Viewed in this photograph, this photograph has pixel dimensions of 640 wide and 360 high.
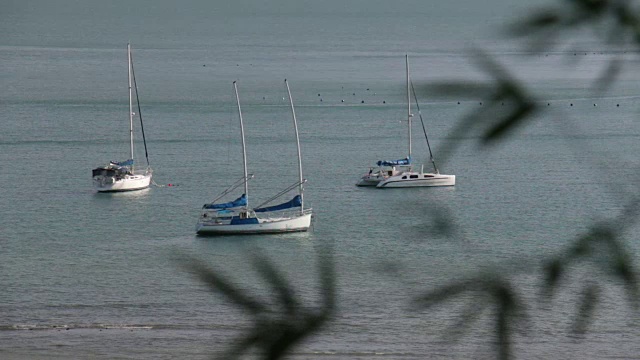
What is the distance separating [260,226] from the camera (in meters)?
29.7

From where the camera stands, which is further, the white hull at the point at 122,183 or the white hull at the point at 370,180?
the white hull at the point at 370,180

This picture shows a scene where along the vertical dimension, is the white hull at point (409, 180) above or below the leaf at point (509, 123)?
below

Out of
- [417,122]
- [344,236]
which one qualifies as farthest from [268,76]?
[344,236]

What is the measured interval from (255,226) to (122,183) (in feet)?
25.9

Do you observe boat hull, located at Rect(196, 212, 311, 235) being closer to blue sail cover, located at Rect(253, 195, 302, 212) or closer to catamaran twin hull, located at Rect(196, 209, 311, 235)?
catamaran twin hull, located at Rect(196, 209, 311, 235)

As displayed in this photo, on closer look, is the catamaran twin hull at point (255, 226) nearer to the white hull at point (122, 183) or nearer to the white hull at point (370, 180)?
the white hull at point (370, 180)

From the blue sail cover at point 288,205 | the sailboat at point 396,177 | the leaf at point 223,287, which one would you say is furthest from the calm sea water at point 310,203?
the blue sail cover at point 288,205

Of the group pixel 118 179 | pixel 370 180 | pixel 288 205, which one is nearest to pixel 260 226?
pixel 288 205

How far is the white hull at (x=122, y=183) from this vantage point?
35906mm

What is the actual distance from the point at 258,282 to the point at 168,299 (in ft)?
68.8

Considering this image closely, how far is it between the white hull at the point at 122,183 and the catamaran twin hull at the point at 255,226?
22.7ft

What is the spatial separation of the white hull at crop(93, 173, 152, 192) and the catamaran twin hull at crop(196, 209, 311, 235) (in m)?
6.93

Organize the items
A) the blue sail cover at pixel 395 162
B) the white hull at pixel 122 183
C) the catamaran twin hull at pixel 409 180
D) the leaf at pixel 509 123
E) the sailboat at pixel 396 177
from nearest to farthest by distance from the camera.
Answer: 1. the leaf at pixel 509 123
2. the catamaran twin hull at pixel 409 180
3. the sailboat at pixel 396 177
4. the white hull at pixel 122 183
5. the blue sail cover at pixel 395 162

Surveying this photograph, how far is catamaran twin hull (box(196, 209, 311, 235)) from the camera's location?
29.6 m
